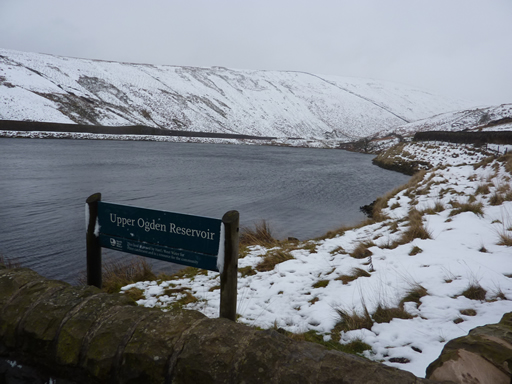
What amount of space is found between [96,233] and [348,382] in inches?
118

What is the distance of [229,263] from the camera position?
10.4 ft

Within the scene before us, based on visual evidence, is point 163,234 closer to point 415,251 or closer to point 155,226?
point 155,226

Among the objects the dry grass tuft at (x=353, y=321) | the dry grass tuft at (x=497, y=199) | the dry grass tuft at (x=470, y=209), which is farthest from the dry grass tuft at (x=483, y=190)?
the dry grass tuft at (x=353, y=321)

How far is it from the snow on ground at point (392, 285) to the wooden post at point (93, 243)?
4.02ft

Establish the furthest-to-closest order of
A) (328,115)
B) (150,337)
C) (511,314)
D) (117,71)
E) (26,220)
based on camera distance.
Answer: (328,115), (117,71), (26,220), (511,314), (150,337)

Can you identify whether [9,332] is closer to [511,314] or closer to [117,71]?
[511,314]

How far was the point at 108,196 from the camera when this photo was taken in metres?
16.3

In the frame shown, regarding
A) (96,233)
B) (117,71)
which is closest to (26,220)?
(96,233)

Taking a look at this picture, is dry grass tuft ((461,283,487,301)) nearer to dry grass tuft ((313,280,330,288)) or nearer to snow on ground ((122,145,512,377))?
snow on ground ((122,145,512,377))

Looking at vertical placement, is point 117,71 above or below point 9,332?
above

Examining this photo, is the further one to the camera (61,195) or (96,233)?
(61,195)

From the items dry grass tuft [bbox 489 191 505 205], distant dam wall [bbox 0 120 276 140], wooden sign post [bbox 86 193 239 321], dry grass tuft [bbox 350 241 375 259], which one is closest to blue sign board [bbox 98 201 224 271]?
wooden sign post [bbox 86 193 239 321]

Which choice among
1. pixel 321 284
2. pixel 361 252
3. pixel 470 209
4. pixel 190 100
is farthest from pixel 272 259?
pixel 190 100

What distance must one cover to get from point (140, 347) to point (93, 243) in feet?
6.25
